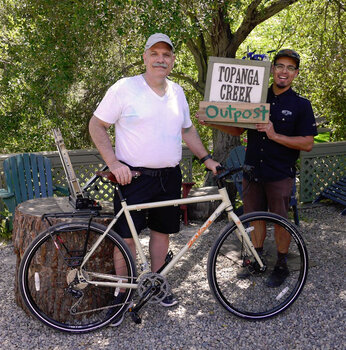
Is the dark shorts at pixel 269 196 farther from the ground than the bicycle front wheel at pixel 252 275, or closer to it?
farther from the ground

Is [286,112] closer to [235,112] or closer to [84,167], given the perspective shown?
[235,112]

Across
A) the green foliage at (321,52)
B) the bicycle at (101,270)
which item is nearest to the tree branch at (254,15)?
the green foliage at (321,52)

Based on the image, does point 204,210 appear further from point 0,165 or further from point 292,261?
point 0,165

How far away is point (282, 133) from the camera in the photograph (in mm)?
3521

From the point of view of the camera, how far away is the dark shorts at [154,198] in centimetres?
309

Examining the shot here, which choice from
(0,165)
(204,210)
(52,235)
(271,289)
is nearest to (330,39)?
(204,210)

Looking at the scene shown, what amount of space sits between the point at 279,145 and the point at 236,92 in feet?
1.97

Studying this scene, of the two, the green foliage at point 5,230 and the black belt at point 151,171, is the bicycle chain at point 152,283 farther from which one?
the green foliage at point 5,230

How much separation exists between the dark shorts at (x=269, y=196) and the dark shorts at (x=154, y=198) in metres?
0.66

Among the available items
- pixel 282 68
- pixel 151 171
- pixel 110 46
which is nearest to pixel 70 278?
pixel 151 171

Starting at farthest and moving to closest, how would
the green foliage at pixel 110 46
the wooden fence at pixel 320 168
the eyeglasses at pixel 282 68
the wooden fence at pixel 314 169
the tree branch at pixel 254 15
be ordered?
the wooden fence at pixel 320 168 < the wooden fence at pixel 314 169 < the tree branch at pixel 254 15 < the green foliage at pixel 110 46 < the eyeglasses at pixel 282 68

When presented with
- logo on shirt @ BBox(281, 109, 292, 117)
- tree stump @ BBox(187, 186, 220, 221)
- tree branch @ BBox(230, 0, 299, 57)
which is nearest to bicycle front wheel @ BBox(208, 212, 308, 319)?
logo on shirt @ BBox(281, 109, 292, 117)

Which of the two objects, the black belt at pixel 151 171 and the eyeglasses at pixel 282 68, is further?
the eyeglasses at pixel 282 68

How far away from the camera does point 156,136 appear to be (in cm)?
300
